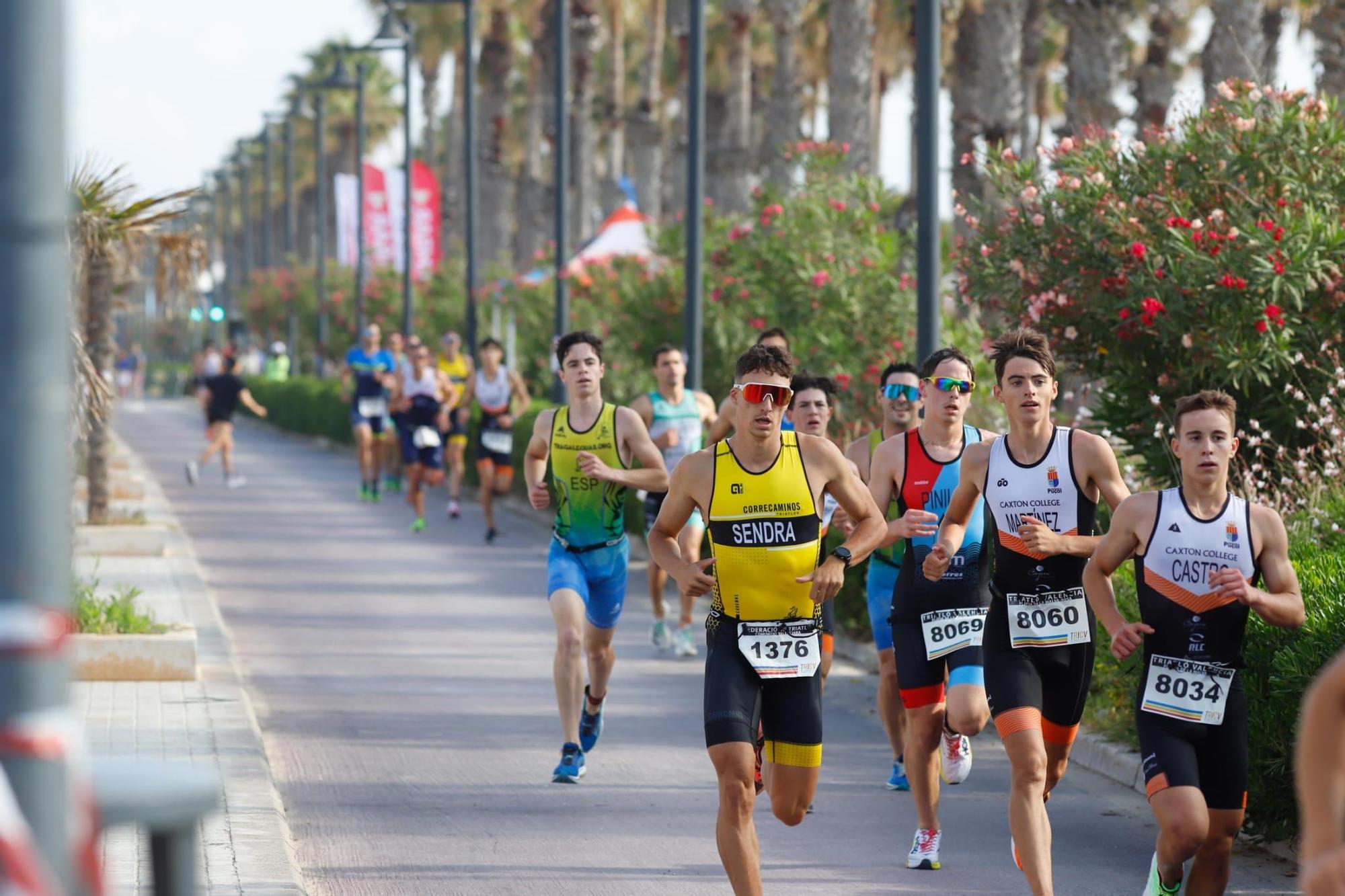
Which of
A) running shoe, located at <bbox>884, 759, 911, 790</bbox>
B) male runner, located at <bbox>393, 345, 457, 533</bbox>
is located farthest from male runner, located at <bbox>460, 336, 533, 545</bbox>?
running shoe, located at <bbox>884, 759, 911, 790</bbox>

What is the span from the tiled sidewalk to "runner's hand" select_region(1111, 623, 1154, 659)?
2738 millimetres

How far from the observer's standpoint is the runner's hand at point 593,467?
9117 millimetres

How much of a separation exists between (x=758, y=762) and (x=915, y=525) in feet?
4.03

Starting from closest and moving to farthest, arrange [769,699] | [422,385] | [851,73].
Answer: [769,699] → [422,385] → [851,73]

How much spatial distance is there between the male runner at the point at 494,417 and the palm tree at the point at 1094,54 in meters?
6.30

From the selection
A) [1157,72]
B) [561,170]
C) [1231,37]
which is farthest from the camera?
[1157,72]

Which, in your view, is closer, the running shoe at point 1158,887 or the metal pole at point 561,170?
the running shoe at point 1158,887

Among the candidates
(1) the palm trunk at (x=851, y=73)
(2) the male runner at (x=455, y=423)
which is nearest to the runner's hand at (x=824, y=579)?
(2) the male runner at (x=455, y=423)

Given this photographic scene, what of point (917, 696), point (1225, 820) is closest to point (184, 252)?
point (917, 696)

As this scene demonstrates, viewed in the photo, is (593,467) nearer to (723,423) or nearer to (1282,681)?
(723,423)

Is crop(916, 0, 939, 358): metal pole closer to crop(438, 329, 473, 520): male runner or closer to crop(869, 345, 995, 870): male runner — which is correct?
crop(869, 345, 995, 870): male runner

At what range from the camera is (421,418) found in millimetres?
22016

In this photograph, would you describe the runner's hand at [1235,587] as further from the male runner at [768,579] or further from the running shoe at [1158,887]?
the male runner at [768,579]

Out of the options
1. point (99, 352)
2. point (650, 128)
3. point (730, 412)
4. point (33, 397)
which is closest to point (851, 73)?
point (99, 352)
